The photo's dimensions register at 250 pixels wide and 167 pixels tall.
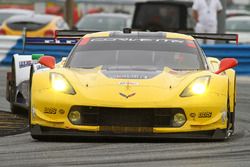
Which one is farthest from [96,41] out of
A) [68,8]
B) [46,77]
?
[68,8]

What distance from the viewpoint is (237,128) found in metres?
11.2

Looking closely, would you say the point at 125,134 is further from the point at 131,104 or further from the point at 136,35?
the point at 136,35

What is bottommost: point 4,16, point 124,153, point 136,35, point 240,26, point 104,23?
point 4,16

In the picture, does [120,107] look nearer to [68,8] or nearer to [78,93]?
[78,93]

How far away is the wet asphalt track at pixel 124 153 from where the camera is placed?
8289 millimetres

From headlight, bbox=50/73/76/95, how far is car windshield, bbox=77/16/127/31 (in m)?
16.6

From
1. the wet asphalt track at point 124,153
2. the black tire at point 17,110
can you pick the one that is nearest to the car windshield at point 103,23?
the black tire at point 17,110

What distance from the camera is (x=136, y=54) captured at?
10.7 meters

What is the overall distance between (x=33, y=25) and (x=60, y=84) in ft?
57.3

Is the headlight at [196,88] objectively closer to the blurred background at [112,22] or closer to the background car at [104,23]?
the blurred background at [112,22]

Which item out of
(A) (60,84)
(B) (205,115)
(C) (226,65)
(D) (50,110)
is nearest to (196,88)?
(B) (205,115)

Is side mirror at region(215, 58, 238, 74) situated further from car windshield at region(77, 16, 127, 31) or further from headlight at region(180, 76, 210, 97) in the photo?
car windshield at region(77, 16, 127, 31)

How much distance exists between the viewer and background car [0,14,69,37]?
2662cm

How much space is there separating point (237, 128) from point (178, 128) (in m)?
1.89
